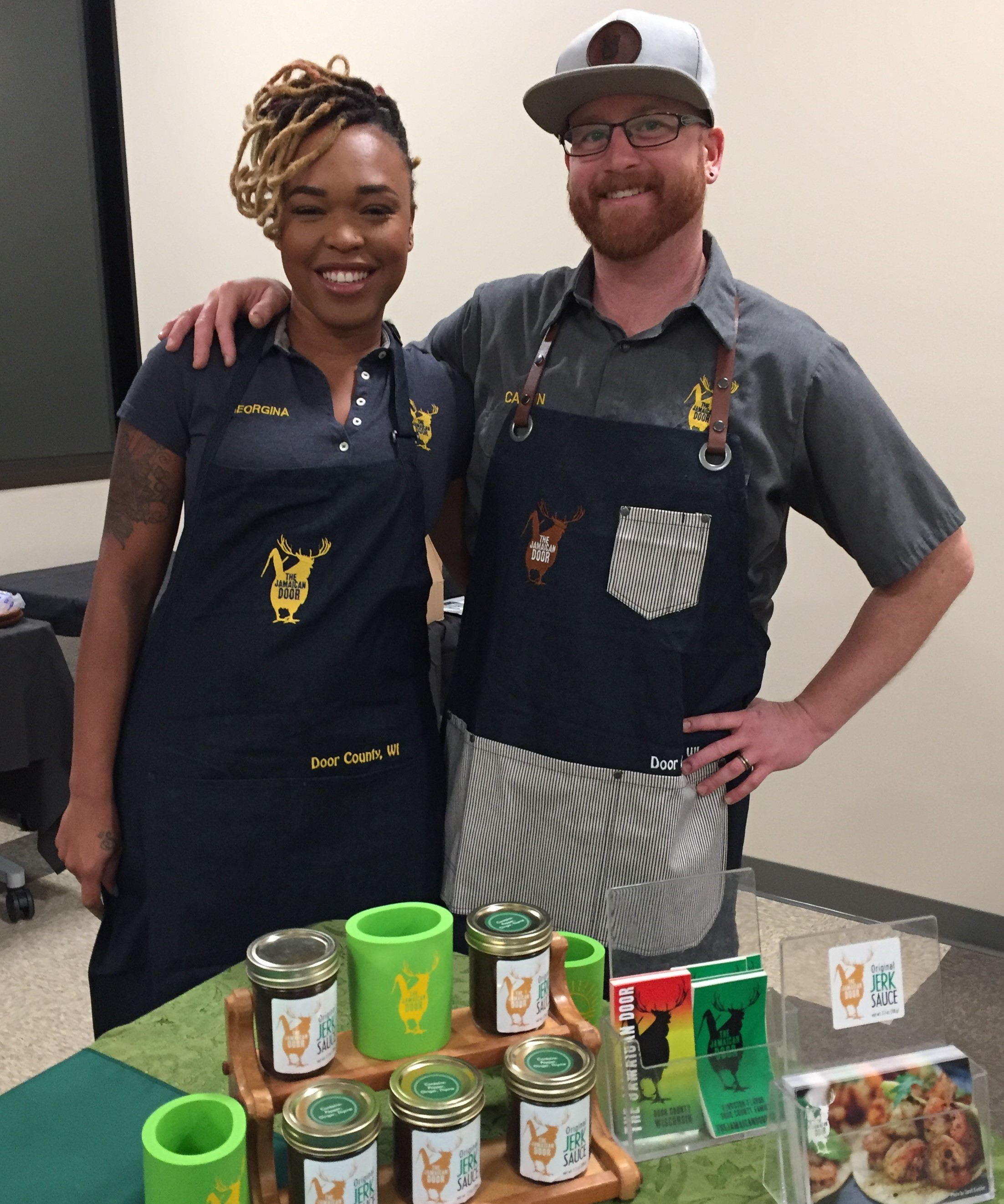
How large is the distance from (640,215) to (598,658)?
1.76 feet

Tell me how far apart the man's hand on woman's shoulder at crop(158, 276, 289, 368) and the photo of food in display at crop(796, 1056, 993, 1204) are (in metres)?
1.04

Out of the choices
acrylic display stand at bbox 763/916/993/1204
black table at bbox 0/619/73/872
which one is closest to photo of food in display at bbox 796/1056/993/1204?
acrylic display stand at bbox 763/916/993/1204

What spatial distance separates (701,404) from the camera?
136cm

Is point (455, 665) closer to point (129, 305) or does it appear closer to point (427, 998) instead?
point (427, 998)

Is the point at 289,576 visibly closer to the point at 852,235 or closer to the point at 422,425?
the point at 422,425

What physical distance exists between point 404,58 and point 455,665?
2646mm

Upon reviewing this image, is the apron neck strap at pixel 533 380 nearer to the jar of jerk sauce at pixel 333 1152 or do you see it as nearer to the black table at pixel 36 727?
→ the jar of jerk sauce at pixel 333 1152

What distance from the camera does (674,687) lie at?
1340 millimetres

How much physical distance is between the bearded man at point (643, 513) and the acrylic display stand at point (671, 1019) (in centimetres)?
28

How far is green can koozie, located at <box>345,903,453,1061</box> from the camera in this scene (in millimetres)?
903

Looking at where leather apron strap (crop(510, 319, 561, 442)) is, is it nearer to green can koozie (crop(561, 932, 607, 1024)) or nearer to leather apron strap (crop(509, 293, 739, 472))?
leather apron strap (crop(509, 293, 739, 472))

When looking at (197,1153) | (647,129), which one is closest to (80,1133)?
(197,1153)

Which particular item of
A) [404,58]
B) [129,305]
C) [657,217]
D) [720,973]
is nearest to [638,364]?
[657,217]

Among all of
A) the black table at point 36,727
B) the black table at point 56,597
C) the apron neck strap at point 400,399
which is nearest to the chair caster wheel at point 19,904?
the black table at point 36,727
